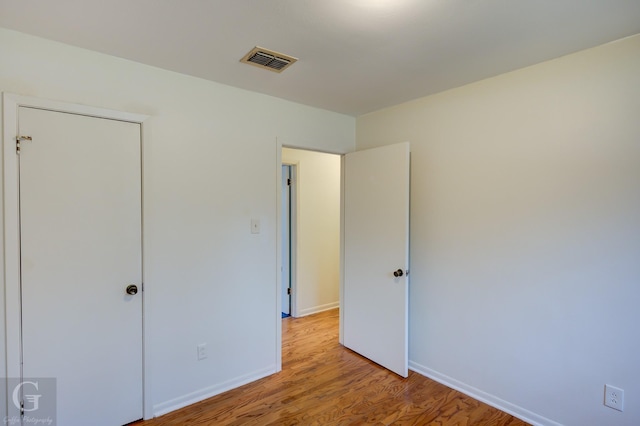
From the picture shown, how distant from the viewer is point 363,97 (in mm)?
2684

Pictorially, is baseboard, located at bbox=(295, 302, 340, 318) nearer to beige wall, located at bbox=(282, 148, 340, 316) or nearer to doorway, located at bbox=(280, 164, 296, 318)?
beige wall, located at bbox=(282, 148, 340, 316)

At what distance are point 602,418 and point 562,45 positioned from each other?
214 centimetres

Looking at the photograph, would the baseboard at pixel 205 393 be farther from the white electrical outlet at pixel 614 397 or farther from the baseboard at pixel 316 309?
the white electrical outlet at pixel 614 397

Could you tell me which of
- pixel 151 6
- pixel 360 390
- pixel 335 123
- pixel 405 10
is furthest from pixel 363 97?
pixel 360 390

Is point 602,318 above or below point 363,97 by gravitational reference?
below

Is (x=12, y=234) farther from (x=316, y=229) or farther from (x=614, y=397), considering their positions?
(x=614, y=397)

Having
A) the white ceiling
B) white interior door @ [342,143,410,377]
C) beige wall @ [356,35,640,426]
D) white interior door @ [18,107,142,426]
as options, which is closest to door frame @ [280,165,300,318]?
white interior door @ [342,143,410,377]

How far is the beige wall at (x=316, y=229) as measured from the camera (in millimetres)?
4062

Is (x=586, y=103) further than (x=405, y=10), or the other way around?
(x=586, y=103)

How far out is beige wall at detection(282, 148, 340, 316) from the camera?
4.06 meters

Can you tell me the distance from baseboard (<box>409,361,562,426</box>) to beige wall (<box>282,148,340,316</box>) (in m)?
1.69

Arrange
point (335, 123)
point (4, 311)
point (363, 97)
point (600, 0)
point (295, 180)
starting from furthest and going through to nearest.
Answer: point (295, 180)
point (335, 123)
point (363, 97)
point (4, 311)
point (600, 0)

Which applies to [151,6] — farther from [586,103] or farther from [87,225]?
[586,103]

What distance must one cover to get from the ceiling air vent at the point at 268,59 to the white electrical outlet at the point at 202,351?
2.00m
